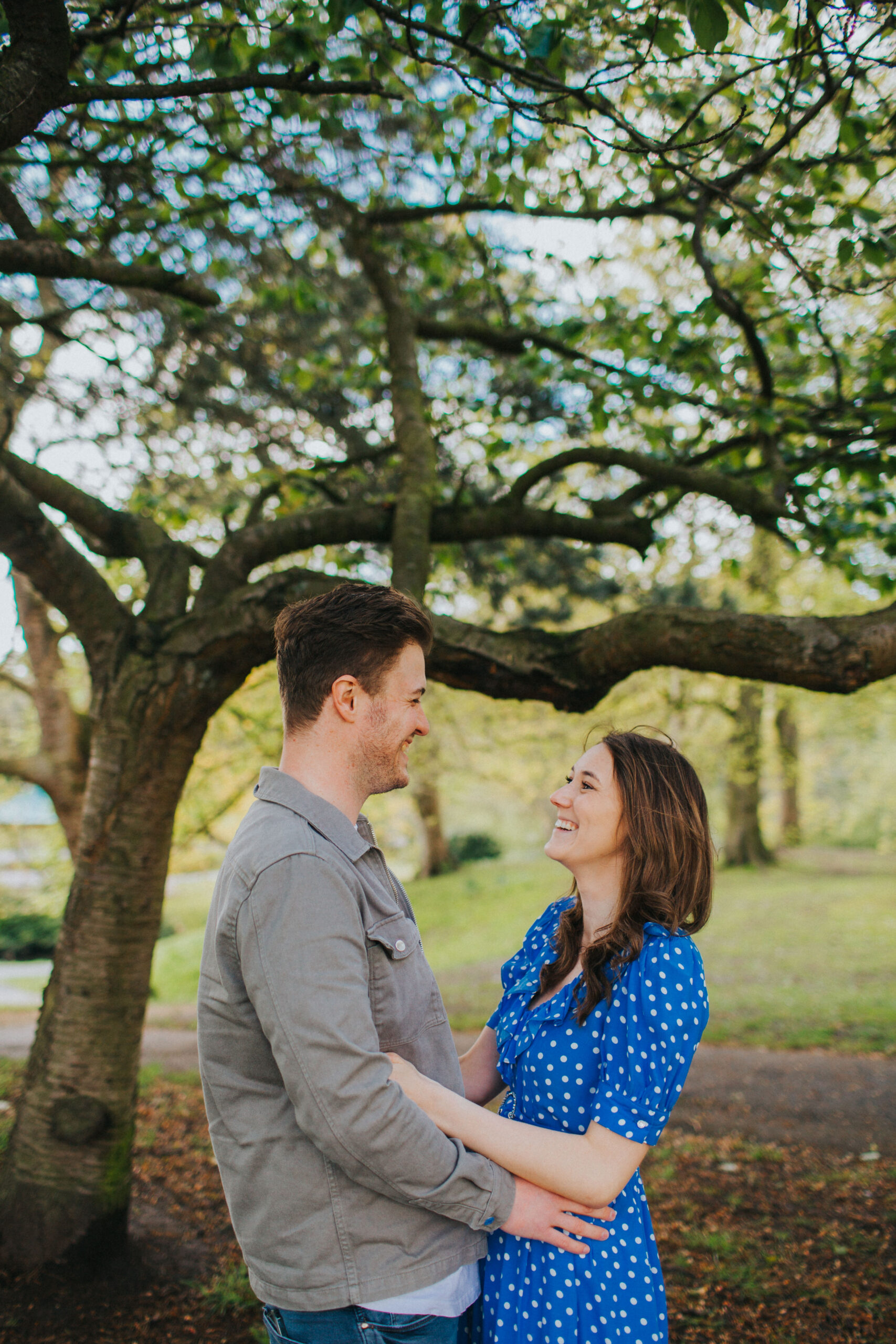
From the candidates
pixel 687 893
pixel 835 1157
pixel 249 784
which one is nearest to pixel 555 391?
pixel 687 893

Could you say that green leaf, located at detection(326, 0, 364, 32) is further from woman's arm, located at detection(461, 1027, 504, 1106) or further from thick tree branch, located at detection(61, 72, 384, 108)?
woman's arm, located at detection(461, 1027, 504, 1106)

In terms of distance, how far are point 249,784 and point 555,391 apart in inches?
370

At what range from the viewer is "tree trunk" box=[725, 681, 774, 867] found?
18.5 metres

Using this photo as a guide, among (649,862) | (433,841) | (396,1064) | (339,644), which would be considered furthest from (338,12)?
(433,841)

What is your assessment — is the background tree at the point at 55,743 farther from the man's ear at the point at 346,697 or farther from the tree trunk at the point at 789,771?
the tree trunk at the point at 789,771

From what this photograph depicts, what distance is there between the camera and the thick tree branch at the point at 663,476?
446 cm

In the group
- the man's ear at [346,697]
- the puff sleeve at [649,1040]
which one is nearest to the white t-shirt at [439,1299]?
the puff sleeve at [649,1040]

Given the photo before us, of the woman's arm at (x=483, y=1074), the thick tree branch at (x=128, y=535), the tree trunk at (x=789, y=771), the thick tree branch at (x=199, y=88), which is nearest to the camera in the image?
the woman's arm at (x=483, y=1074)

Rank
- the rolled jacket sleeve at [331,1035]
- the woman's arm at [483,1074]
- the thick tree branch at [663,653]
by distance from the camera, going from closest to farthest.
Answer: the rolled jacket sleeve at [331,1035]
the woman's arm at [483,1074]
the thick tree branch at [663,653]

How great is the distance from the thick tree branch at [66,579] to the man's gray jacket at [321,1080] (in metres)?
2.80

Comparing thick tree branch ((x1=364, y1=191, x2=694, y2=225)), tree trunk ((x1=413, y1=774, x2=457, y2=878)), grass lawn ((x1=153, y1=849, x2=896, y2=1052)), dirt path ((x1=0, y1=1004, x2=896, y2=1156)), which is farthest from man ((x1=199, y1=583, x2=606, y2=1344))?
tree trunk ((x1=413, y1=774, x2=457, y2=878))

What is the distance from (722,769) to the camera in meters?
19.1

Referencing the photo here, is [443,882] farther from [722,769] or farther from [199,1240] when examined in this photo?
[199,1240]

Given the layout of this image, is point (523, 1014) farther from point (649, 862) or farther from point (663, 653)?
point (663, 653)
